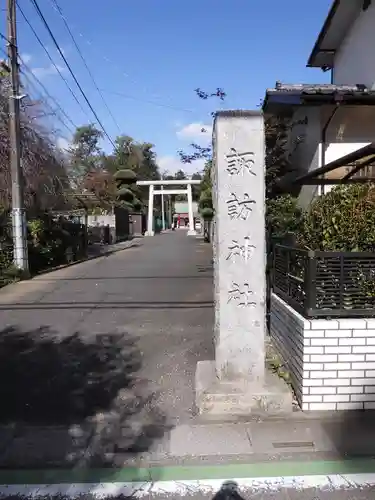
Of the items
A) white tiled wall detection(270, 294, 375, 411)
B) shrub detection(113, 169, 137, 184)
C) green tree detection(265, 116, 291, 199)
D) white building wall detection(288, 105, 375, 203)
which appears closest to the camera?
white tiled wall detection(270, 294, 375, 411)

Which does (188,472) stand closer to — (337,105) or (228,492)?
(228,492)

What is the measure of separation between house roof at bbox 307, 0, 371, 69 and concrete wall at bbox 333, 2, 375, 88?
0.60ft

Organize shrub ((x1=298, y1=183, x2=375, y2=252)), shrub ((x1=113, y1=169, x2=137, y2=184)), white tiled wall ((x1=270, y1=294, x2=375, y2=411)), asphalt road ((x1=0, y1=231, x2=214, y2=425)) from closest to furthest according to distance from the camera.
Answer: white tiled wall ((x1=270, y1=294, x2=375, y2=411)) → shrub ((x1=298, y1=183, x2=375, y2=252)) → asphalt road ((x1=0, y1=231, x2=214, y2=425)) → shrub ((x1=113, y1=169, x2=137, y2=184))

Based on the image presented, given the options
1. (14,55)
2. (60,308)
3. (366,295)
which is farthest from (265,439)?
(14,55)

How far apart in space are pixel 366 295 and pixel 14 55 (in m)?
12.3

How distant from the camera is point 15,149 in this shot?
42.4 ft

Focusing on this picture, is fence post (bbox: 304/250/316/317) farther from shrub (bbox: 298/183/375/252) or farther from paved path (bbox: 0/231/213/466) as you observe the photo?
paved path (bbox: 0/231/213/466)

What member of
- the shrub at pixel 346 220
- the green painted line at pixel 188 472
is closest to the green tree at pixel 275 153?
the shrub at pixel 346 220

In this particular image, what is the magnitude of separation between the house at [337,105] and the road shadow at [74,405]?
4.50 m

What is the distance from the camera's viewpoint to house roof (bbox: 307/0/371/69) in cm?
1109

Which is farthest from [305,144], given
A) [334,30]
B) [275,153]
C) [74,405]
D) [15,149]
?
[74,405]

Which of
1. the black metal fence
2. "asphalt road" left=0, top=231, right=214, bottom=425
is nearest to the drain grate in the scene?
"asphalt road" left=0, top=231, right=214, bottom=425

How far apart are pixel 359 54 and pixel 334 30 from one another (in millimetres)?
1498

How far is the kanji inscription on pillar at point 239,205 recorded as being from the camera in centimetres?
404
